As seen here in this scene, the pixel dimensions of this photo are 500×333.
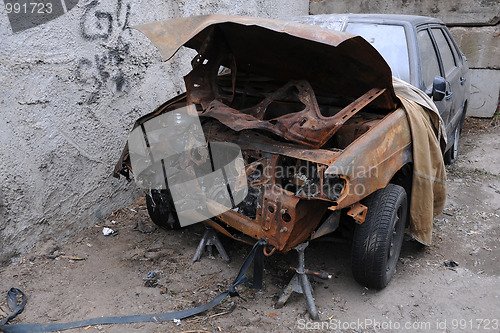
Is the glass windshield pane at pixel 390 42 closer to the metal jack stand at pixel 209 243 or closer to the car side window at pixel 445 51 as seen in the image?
the car side window at pixel 445 51

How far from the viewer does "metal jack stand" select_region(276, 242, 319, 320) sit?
277 cm

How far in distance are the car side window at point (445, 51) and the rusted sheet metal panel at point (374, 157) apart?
187 centimetres

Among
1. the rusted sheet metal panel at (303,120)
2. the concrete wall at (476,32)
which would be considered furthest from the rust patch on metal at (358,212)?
the concrete wall at (476,32)

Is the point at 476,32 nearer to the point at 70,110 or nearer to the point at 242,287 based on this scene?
the point at 242,287

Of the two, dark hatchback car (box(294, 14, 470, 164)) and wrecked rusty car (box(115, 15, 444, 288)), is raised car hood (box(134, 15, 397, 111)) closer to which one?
wrecked rusty car (box(115, 15, 444, 288))

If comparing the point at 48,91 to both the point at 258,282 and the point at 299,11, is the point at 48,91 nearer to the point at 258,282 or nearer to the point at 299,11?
the point at 258,282

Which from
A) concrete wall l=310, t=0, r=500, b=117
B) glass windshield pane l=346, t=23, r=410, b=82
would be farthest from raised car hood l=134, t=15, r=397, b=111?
concrete wall l=310, t=0, r=500, b=117

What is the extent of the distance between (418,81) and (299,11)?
187 inches

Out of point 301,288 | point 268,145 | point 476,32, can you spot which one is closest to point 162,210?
point 268,145

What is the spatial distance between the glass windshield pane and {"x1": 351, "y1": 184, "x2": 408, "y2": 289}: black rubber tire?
1.32 metres

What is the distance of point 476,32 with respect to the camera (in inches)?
280

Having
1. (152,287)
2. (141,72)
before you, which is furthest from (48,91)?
(152,287)

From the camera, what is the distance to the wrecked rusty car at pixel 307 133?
2.58 metres

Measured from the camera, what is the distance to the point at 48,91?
3.44 meters
